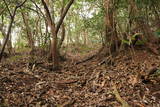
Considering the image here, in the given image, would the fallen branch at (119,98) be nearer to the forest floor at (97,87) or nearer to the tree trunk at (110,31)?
the forest floor at (97,87)

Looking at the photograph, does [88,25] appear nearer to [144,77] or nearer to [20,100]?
[144,77]

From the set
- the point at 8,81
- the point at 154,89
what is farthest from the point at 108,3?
the point at 8,81

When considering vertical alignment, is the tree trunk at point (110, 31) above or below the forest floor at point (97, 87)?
above

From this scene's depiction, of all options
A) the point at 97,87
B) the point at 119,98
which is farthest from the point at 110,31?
the point at 119,98

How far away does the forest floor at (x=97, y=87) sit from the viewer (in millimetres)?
4328

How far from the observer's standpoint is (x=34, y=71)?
286 inches

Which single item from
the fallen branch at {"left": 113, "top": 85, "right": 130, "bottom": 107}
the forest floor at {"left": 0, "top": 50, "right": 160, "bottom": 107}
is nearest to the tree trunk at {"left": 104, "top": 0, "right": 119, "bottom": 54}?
the forest floor at {"left": 0, "top": 50, "right": 160, "bottom": 107}

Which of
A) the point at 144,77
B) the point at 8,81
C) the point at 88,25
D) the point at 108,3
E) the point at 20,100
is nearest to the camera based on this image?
the point at 20,100

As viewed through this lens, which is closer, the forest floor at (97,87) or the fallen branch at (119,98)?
the fallen branch at (119,98)

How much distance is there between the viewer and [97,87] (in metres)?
5.38

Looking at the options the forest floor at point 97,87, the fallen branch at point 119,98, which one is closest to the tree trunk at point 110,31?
the forest floor at point 97,87

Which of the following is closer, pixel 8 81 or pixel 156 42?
pixel 8 81

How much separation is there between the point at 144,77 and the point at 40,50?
6529 millimetres

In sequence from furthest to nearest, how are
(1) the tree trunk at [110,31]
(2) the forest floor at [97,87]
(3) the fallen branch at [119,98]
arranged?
(1) the tree trunk at [110,31] → (2) the forest floor at [97,87] → (3) the fallen branch at [119,98]
